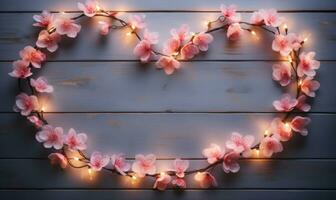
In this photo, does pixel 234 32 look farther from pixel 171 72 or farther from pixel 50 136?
pixel 50 136

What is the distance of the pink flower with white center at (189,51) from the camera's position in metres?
1.11

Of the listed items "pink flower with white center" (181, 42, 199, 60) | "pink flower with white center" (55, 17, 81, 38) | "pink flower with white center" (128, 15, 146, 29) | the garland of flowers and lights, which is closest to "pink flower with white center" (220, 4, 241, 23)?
the garland of flowers and lights

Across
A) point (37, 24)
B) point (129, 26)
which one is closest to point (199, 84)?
point (129, 26)

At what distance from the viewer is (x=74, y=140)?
1.08 metres

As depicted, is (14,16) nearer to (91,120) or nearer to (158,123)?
(91,120)

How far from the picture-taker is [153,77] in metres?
1.13

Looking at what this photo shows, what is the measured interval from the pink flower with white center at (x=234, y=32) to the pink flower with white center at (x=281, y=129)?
0.93 feet

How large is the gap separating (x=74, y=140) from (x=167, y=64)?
364mm

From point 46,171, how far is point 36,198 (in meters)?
0.09

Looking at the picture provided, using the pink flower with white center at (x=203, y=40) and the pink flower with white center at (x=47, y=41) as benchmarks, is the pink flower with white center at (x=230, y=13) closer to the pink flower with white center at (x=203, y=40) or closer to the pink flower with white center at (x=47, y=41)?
the pink flower with white center at (x=203, y=40)

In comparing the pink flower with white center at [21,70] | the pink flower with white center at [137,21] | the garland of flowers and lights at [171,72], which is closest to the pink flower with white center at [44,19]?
the garland of flowers and lights at [171,72]

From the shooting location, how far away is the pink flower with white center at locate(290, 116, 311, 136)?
108 cm

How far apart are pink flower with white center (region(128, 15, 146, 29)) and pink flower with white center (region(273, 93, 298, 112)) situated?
474 millimetres

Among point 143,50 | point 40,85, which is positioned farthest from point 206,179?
point 40,85
